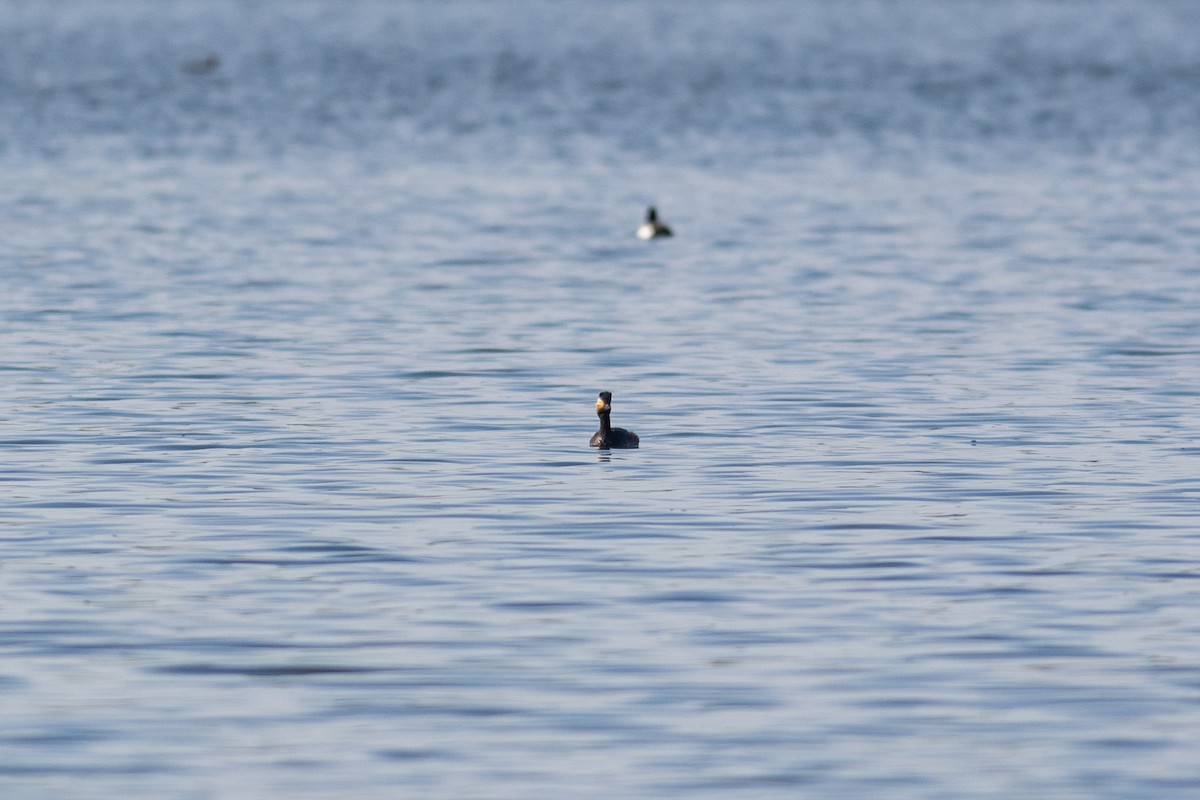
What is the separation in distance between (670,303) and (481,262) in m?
5.61

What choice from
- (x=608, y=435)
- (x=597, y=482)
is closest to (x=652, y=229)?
(x=608, y=435)

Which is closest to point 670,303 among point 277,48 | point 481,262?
point 481,262

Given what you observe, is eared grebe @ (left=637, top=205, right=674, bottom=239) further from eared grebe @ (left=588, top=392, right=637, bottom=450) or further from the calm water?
eared grebe @ (left=588, top=392, right=637, bottom=450)

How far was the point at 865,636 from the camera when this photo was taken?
1584 centimetres

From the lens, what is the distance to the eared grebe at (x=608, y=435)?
75.5 feet

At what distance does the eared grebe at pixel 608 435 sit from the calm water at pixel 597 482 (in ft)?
0.65

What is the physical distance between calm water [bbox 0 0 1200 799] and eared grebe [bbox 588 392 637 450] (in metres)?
0.20

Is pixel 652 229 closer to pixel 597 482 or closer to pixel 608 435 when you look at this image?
pixel 608 435

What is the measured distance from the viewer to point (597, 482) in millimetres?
21516

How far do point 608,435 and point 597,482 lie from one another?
62.9 inches

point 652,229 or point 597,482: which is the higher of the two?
point 652,229

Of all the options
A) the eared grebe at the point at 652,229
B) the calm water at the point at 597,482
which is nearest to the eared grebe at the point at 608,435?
the calm water at the point at 597,482

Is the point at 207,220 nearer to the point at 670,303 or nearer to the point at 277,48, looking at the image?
the point at 670,303

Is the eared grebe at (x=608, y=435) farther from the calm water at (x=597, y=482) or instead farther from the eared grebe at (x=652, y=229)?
the eared grebe at (x=652, y=229)
